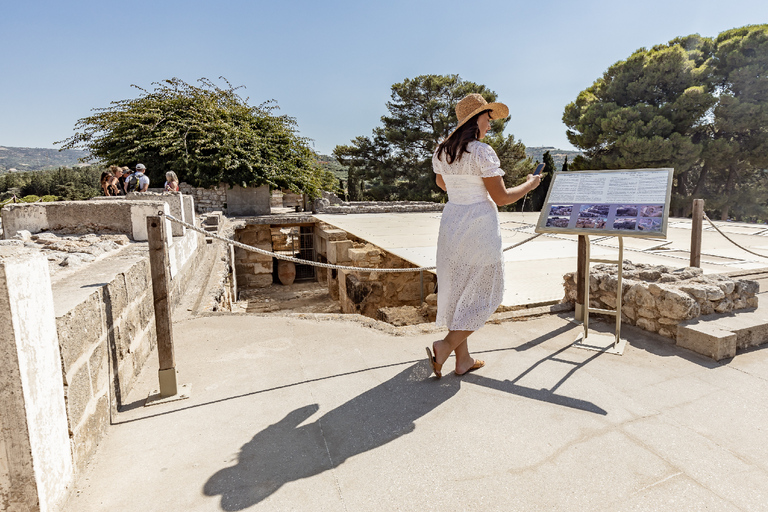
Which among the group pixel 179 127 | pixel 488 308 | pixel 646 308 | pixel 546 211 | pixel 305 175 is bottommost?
pixel 646 308

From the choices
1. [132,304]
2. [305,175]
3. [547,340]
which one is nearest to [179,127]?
[305,175]

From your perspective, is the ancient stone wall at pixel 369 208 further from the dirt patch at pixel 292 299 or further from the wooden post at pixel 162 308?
the wooden post at pixel 162 308

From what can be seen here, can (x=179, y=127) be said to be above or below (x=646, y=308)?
above

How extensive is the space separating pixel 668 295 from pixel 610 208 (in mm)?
859

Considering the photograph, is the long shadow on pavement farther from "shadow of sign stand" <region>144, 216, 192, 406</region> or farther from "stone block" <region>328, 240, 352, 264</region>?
"stone block" <region>328, 240, 352, 264</region>

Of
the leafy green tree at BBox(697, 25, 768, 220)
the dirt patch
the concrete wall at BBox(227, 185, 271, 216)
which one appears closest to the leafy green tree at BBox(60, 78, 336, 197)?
the concrete wall at BBox(227, 185, 271, 216)

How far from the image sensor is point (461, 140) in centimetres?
251

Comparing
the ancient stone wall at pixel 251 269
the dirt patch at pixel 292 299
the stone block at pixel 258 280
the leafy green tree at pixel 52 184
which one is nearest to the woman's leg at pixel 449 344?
the dirt patch at pixel 292 299

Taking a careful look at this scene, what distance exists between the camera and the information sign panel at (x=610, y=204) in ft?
9.86

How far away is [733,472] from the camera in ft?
6.12

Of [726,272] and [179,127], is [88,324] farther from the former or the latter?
[179,127]

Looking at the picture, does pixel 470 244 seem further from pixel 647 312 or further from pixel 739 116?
pixel 739 116

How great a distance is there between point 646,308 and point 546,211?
3.84 feet

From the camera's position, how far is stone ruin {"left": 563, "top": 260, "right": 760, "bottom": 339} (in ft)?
10.9
